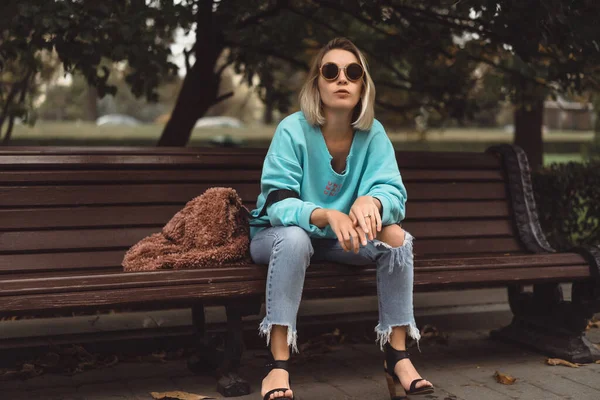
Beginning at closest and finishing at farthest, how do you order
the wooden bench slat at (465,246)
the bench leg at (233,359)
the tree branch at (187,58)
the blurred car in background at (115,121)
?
1. the bench leg at (233,359)
2. the wooden bench slat at (465,246)
3. the tree branch at (187,58)
4. the blurred car in background at (115,121)

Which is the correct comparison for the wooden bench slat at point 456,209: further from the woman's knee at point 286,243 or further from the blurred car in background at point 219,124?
the blurred car in background at point 219,124

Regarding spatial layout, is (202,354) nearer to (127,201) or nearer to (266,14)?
(127,201)

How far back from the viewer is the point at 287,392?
334cm

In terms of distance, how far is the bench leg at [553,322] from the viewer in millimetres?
4434

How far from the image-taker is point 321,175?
12.3ft

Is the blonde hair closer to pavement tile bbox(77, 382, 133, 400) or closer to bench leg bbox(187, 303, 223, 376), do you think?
bench leg bbox(187, 303, 223, 376)

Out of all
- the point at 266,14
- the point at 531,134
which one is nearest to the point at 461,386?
the point at 266,14

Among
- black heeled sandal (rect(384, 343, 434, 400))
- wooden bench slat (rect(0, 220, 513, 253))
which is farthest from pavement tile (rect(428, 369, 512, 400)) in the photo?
wooden bench slat (rect(0, 220, 513, 253))

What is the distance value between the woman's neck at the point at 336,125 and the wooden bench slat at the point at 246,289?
66cm

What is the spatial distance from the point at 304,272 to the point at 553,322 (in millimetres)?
1873

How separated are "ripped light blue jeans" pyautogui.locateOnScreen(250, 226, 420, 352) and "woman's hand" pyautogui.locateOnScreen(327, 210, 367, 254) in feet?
0.58

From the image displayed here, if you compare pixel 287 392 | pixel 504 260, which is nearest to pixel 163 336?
pixel 287 392

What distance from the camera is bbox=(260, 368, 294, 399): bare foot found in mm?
3330

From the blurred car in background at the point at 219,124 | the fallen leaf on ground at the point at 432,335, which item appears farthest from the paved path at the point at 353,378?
the blurred car in background at the point at 219,124
